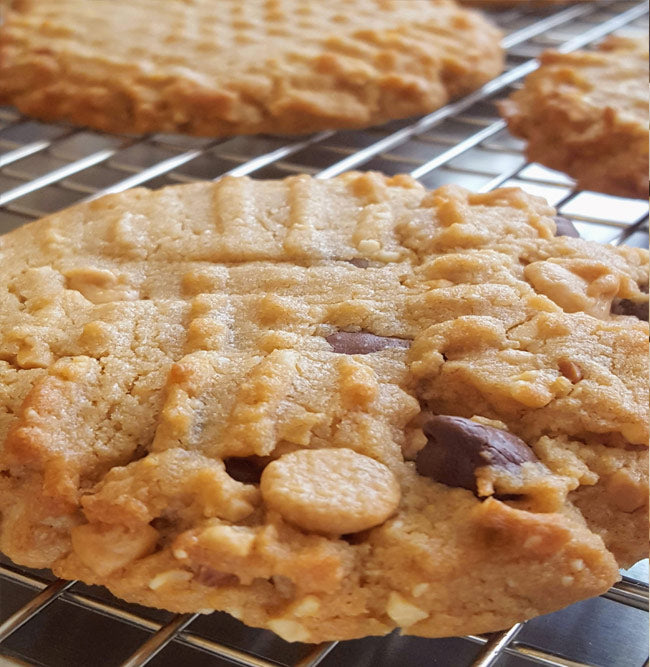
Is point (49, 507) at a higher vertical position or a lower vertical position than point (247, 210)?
lower

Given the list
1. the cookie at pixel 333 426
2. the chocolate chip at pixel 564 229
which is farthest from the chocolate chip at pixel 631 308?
the chocolate chip at pixel 564 229

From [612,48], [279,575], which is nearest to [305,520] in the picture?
[279,575]

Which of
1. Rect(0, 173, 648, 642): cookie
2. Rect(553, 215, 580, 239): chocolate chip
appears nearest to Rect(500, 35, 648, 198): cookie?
Rect(553, 215, 580, 239): chocolate chip

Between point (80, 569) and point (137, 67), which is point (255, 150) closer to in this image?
point (137, 67)

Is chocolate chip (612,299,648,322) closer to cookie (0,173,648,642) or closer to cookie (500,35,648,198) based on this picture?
cookie (0,173,648,642)

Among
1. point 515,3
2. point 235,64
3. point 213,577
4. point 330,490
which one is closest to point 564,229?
point 330,490

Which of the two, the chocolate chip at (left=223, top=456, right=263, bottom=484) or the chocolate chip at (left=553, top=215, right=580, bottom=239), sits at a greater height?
the chocolate chip at (left=553, top=215, right=580, bottom=239)

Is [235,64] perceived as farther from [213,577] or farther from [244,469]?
[213,577]
